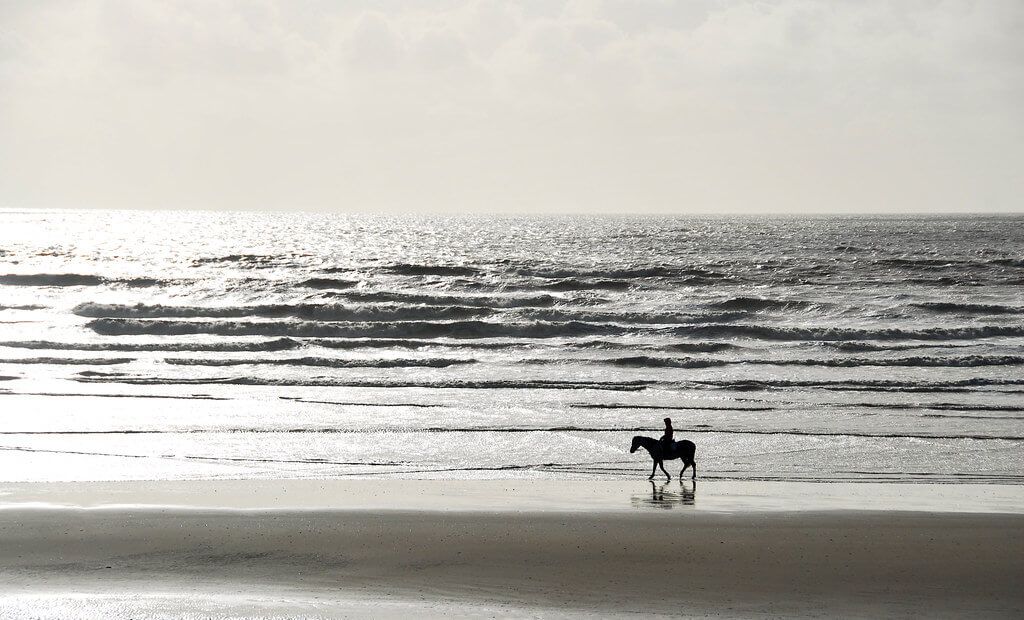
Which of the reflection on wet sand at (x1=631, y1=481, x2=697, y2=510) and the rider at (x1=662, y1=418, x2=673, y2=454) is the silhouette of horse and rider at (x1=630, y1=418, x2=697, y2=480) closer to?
the rider at (x1=662, y1=418, x2=673, y2=454)

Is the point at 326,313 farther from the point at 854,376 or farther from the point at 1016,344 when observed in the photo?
the point at 1016,344

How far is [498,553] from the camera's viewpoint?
8.45m

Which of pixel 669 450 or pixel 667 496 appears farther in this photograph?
pixel 669 450

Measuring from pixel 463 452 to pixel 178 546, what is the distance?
577 cm

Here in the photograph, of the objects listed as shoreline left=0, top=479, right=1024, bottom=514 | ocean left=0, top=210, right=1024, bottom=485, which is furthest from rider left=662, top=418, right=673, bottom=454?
ocean left=0, top=210, right=1024, bottom=485

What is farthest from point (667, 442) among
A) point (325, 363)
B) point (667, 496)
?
point (325, 363)

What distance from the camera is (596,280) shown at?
153 feet

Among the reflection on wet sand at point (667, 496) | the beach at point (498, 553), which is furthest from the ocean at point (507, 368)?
the beach at point (498, 553)

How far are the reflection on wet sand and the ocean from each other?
93 cm

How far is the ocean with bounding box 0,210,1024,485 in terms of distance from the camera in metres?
13.5

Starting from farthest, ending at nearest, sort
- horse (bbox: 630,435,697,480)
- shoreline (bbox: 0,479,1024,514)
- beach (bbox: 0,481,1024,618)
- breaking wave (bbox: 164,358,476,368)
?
breaking wave (bbox: 164,358,476,368), horse (bbox: 630,435,697,480), shoreline (bbox: 0,479,1024,514), beach (bbox: 0,481,1024,618)

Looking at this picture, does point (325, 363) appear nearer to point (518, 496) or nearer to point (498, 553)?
point (518, 496)

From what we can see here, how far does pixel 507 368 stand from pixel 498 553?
52.5 feet

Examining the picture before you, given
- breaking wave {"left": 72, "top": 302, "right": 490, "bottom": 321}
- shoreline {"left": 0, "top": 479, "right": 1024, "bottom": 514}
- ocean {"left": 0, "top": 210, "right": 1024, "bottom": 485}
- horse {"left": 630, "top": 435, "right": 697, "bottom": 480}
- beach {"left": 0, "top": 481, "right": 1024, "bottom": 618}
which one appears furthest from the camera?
breaking wave {"left": 72, "top": 302, "right": 490, "bottom": 321}
